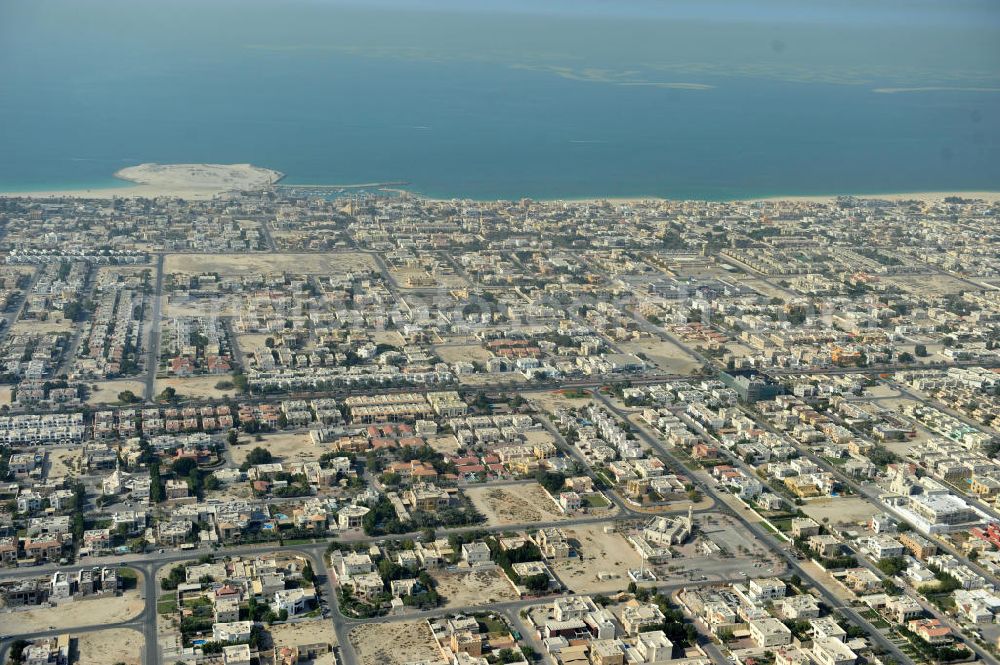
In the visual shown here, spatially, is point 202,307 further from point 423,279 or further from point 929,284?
point 929,284

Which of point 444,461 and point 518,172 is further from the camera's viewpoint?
point 518,172

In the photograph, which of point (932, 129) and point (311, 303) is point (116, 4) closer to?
point (932, 129)

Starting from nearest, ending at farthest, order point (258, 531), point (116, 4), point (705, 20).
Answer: point (258, 531) < point (116, 4) < point (705, 20)

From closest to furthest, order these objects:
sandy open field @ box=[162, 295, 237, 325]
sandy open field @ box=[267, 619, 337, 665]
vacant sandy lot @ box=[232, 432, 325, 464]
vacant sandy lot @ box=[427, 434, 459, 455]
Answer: sandy open field @ box=[267, 619, 337, 665]
vacant sandy lot @ box=[232, 432, 325, 464]
vacant sandy lot @ box=[427, 434, 459, 455]
sandy open field @ box=[162, 295, 237, 325]

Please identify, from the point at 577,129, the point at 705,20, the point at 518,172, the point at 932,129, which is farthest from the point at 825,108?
the point at 705,20

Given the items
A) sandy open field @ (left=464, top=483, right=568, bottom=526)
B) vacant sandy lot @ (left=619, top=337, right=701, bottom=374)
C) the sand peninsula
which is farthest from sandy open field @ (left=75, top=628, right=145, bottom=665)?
the sand peninsula

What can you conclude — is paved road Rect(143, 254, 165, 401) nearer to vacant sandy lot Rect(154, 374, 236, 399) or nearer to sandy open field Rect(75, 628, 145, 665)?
vacant sandy lot Rect(154, 374, 236, 399)

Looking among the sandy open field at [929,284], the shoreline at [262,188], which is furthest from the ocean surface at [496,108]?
the sandy open field at [929,284]
